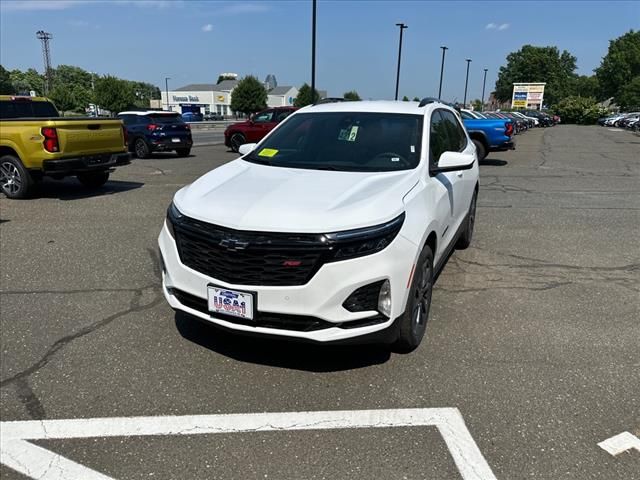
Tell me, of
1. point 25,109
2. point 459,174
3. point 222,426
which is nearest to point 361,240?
point 222,426

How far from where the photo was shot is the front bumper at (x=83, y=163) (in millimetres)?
8516

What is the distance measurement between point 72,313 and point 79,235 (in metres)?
2.79

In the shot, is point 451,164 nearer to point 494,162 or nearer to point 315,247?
point 315,247

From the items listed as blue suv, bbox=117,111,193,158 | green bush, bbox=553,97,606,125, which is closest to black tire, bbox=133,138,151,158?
blue suv, bbox=117,111,193,158

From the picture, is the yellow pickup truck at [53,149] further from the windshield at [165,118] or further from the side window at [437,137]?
the windshield at [165,118]

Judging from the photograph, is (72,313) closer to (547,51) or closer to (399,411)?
(399,411)

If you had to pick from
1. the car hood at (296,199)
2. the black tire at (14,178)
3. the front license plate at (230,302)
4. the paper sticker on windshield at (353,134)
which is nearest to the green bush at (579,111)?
the black tire at (14,178)

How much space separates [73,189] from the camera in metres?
10.3

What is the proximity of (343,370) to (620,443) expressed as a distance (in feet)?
5.32

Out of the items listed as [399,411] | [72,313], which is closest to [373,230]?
[399,411]

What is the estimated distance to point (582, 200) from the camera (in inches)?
382

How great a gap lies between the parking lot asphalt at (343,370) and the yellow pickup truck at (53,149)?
118 inches

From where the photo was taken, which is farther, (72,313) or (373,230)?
(72,313)

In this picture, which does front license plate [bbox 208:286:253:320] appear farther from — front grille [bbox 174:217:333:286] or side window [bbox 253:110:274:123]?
side window [bbox 253:110:274:123]
